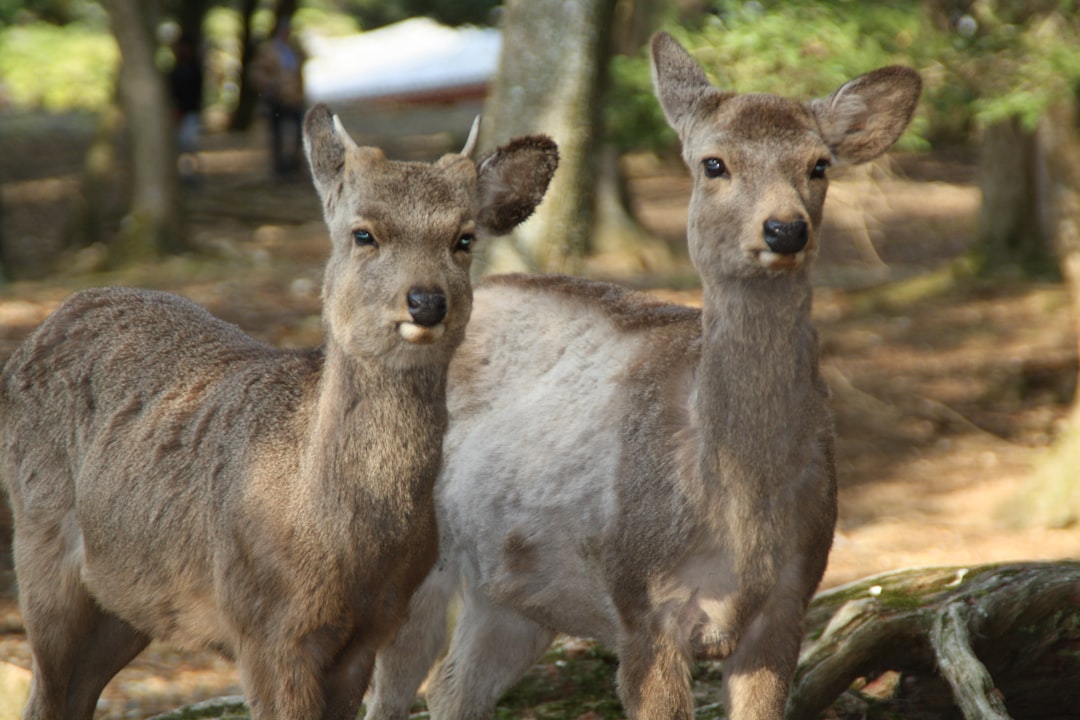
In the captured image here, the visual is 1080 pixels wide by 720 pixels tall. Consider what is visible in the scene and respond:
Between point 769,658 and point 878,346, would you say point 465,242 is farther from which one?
point 878,346

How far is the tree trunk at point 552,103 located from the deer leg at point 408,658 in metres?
3.30

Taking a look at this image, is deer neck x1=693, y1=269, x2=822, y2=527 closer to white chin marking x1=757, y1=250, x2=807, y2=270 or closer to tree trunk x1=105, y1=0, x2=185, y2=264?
white chin marking x1=757, y1=250, x2=807, y2=270

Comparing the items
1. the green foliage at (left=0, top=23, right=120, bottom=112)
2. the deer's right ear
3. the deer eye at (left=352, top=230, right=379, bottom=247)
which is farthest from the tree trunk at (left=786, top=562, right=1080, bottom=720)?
the green foliage at (left=0, top=23, right=120, bottom=112)

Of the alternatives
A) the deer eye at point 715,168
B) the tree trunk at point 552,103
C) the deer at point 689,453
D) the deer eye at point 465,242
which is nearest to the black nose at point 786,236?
the deer at point 689,453

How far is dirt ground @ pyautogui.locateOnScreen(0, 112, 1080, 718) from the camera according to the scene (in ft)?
29.8

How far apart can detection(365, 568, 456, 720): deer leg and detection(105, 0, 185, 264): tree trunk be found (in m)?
10.6

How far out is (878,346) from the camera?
14.9 meters

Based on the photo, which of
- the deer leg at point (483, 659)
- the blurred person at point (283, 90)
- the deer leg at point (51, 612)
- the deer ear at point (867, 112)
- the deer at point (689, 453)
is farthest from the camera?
the blurred person at point (283, 90)

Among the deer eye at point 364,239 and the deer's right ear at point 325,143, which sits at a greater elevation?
the deer's right ear at point 325,143

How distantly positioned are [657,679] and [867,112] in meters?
2.28

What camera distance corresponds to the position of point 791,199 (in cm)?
481

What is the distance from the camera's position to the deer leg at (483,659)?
6066 millimetres

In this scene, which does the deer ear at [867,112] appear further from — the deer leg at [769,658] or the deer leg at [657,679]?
the deer leg at [657,679]

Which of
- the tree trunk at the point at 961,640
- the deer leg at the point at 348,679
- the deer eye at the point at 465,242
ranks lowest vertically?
the tree trunk at the point at 961,640
